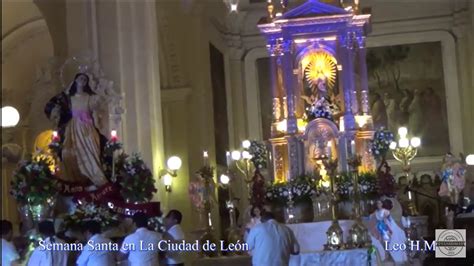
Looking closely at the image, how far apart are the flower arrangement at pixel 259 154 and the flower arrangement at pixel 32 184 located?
33.1 feet

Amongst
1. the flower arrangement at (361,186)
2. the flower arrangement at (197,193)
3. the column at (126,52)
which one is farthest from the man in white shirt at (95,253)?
the flower arrangement at (361,186)

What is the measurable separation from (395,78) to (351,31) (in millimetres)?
5861

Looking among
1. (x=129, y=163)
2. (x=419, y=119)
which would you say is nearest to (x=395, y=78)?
(x=419, y=119)

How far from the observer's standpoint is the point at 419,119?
2716 centimetres

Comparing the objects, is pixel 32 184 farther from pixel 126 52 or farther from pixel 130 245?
pixel 126 52

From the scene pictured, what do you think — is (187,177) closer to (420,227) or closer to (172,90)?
(172,90)

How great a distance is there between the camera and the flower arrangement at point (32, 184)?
12711 mm

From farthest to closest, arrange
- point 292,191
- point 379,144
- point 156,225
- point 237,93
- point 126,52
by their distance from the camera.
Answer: point 237,93, point 379,144, point 292,191, point 126,52, point 156,225

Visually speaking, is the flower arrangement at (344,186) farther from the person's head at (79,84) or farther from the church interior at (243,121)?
the person's head at (79,84)

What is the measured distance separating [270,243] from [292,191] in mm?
8733

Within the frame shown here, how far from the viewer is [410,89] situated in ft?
89.7

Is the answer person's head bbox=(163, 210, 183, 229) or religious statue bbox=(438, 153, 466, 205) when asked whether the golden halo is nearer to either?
religious statue bbox=(438, 153, 466, 205)

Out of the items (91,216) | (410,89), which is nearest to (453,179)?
(410,89)

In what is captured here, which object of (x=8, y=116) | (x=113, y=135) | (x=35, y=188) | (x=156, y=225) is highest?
(x=113, y=135)
